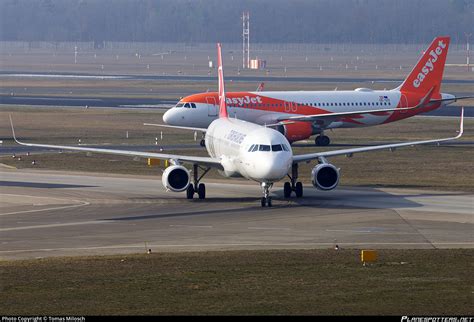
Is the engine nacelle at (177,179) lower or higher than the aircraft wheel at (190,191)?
higher

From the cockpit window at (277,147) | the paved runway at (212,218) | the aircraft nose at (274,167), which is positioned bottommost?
the paved runway at (212,218)

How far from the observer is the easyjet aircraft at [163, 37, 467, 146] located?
76.2m

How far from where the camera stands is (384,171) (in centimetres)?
6066

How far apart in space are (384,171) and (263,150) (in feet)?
51.1

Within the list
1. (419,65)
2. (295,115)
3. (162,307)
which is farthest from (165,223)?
(419,65)

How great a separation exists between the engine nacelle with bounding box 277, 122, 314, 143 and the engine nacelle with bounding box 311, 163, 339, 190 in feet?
81.2

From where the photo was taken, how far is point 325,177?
49625mm

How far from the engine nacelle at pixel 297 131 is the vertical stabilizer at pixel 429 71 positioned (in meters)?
9.87

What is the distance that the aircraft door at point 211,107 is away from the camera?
77500 mm

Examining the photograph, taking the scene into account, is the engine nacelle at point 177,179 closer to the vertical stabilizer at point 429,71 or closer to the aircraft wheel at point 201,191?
the aircraft wheel at point 201,191

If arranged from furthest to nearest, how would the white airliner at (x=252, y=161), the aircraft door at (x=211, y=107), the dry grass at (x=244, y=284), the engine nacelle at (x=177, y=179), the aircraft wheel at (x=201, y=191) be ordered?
1. the aircraft door at (x=211, y=107)
2. the aircraft wheel at (x=201, y=191)
3. the engine nacelle at (x=177, y=179)
4. the white airliner at (x=252, y=161)
5. the dry grass at (x=244, y=284)

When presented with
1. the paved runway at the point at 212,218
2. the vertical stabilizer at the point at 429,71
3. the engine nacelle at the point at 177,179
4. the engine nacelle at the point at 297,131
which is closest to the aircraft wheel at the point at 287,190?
the paved runway at the point at 212,218

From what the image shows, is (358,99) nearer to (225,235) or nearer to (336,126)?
(336,126)

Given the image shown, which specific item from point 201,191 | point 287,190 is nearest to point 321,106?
point 287,190
